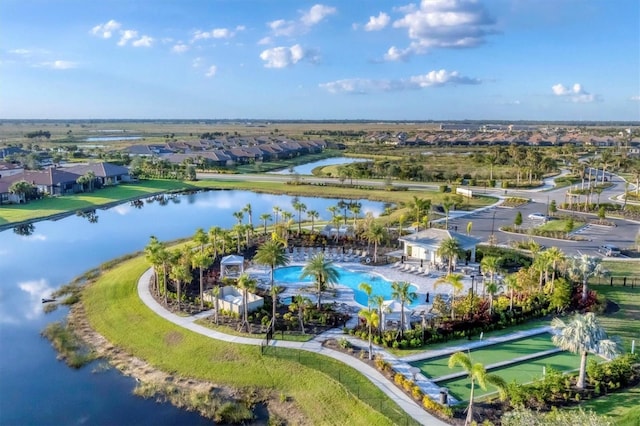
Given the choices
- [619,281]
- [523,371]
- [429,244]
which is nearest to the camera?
[523,371]

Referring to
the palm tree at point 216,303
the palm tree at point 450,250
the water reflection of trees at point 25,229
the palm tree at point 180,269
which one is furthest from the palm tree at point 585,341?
the water reflection of trees at point 25,229

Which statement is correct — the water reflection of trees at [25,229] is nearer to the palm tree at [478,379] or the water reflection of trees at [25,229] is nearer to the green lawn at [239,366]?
the green lawn at [239,366]

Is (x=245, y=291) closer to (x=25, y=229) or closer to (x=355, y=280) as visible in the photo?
(x=355, y=280)

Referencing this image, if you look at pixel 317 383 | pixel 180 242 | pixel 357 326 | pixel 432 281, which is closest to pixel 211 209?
pixel 180 242

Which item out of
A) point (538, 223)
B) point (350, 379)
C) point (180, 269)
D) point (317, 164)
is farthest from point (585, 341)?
point (317, 164)

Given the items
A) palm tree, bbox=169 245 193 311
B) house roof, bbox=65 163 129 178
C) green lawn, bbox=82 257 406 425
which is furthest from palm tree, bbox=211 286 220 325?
house roof, bbox=65 163 129 178

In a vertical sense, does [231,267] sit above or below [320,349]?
above
